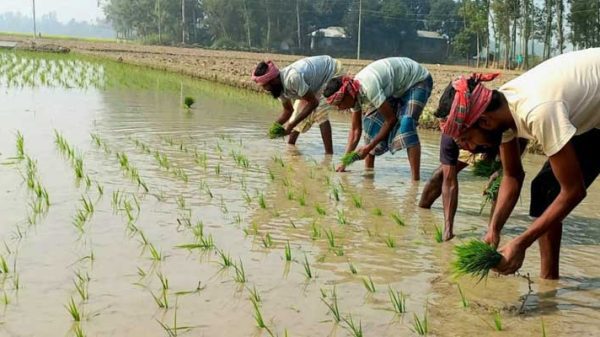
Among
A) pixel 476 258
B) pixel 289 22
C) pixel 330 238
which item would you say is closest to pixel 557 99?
pixel 476 258

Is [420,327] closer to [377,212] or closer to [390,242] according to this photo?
[390,242]

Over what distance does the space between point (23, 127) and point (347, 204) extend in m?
4.62

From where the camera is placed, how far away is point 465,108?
2699 millimetres

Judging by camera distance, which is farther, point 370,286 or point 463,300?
point 370,286

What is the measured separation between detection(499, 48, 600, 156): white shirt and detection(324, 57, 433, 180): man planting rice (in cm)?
257

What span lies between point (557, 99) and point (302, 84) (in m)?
3.99

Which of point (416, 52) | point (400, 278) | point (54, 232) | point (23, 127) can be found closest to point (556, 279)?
point (400, 278)

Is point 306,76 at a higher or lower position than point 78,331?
higher

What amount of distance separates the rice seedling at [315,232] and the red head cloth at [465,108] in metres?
1.45

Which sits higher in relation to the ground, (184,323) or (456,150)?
(456,150)

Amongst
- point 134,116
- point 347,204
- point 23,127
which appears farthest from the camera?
point 134,116

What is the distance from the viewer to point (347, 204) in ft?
16.4

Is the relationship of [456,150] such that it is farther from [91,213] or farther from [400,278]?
[91,213]

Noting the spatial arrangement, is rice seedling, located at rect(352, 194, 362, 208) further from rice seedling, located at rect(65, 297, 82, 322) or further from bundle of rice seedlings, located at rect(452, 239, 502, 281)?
rice seedling, located at rect(65, 297, 82, 322)
